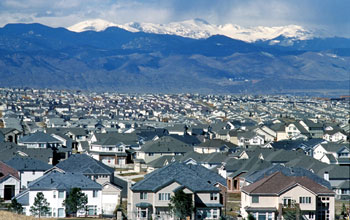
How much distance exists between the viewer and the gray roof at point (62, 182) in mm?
41406

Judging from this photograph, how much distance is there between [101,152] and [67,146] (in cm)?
330

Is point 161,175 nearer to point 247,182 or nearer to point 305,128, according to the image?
point 247,182

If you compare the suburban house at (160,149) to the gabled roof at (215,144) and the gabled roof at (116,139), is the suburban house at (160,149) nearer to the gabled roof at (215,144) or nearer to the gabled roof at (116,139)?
the gabled roof at (215,144)

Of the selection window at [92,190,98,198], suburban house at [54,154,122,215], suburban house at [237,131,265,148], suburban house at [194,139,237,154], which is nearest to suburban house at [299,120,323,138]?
suburban house at [237,131,265,148]

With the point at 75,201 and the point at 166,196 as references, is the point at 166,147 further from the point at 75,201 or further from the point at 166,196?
the point at 166,196

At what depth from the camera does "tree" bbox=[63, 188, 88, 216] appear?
3966 centimetres

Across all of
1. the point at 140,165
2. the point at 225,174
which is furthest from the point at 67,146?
the point at 225,174

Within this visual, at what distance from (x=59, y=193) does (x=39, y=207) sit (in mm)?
1726

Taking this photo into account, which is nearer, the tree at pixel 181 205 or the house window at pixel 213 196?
the tree at pixel 181 205

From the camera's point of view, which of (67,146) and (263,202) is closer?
(263,202)

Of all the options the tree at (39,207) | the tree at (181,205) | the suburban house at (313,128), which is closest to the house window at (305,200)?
the tree at (181,205)

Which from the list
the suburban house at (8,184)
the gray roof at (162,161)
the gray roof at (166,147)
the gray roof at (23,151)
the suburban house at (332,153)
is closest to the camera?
the suburban house at (8,184)

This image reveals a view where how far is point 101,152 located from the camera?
254 feet

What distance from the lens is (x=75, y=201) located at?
39688mm
